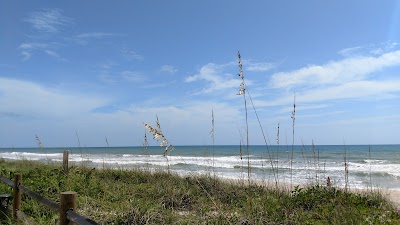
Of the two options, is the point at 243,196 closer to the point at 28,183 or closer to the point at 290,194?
the point at 290,194

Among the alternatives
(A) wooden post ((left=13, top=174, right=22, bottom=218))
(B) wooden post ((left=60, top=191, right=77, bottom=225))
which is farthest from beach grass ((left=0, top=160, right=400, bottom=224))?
(B) wooden post ((left=60, top=191, right=77, bottom=225))

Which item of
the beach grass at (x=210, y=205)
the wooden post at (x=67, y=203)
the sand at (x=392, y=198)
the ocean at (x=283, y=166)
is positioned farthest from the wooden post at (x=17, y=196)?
the sand at (x=392, y=198)

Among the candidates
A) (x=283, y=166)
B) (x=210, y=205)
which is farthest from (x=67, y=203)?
(x=283, y=166)

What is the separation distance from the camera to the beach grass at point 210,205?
16.0 feet

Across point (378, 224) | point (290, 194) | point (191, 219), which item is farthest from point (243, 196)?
point (378, 224)

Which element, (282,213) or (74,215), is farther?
(282,213)

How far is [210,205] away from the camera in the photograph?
6316 millimetres

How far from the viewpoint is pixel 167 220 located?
16.8ft

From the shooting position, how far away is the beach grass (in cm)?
488

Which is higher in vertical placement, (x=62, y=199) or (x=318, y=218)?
(x=62, y=199)

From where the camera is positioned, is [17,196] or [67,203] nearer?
[67,203]

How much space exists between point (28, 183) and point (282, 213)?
559 cm

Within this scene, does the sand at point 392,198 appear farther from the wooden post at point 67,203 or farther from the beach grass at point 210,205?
the wooden post at point 67,203

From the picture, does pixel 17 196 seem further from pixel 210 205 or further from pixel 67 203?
pixel 210 205
